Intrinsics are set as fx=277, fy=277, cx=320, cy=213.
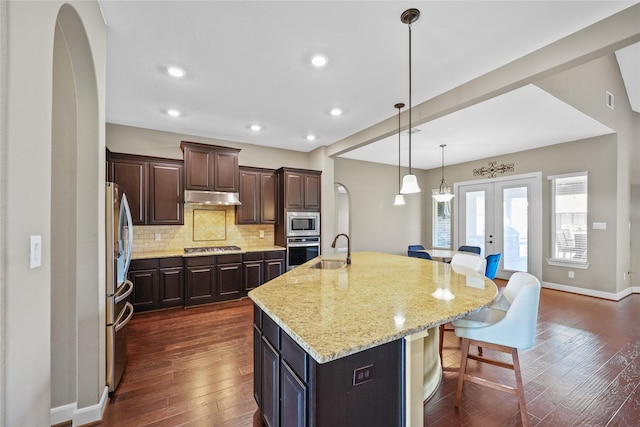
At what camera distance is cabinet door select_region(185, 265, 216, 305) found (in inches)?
163

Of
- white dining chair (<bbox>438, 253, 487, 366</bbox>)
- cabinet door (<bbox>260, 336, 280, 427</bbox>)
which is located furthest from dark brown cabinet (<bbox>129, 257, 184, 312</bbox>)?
white dining chair (<bbox>438, 253, 487, 366</bbox>)

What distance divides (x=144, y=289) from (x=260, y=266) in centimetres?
167

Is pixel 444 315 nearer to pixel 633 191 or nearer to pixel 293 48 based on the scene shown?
pixel 293 48

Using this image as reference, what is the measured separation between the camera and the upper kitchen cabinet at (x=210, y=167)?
4.29 metres

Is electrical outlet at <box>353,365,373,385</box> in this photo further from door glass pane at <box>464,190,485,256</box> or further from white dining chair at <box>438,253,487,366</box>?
door glass pane at <box>464,190,485,256</box>

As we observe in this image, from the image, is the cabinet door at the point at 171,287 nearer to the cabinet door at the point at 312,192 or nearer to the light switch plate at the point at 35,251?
the cabinet door at the point at 312,192

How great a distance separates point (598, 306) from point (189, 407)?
19.0 ft

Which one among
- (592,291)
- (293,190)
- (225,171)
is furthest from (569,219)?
(225,171)

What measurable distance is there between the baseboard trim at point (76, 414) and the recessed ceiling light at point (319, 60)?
10.2ft

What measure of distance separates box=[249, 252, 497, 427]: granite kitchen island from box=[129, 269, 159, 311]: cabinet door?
9.19 ft

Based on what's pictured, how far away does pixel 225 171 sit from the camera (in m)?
4.58

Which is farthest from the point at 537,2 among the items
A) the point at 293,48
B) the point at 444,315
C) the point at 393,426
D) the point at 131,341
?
the point at 131,341

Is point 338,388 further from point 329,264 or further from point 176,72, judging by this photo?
point 176,72

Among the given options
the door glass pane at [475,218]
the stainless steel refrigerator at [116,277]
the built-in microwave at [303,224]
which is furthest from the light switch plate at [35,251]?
the door glass pane at [475,218]
